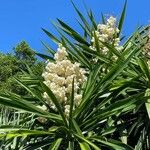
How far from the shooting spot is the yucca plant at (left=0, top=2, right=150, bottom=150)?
5254 millimetres

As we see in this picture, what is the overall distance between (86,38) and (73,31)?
26cm

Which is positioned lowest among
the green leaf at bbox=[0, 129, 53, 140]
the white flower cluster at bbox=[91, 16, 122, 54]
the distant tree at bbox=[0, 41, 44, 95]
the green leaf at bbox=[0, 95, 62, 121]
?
the green leaf at bbox=[0, 129, 53, 140]

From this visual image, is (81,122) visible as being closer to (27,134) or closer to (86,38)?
(27,134)

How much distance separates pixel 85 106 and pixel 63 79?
355 mm

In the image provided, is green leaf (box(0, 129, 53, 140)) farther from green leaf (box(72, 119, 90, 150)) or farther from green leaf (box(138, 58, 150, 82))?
green leaf (box(138, 58, 150, 82))

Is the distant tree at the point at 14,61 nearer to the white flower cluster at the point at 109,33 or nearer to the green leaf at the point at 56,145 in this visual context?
the white flower cluster at the point at 109,33

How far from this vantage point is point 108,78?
5.54 metres

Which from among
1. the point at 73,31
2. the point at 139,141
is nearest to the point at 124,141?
the point at 139,141

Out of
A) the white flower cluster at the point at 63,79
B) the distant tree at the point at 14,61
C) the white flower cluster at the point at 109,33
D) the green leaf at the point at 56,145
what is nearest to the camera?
the green leaf at the point at 56,145

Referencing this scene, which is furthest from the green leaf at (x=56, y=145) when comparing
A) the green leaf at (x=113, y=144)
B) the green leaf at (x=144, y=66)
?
the green leaf at (x=144, y=66)

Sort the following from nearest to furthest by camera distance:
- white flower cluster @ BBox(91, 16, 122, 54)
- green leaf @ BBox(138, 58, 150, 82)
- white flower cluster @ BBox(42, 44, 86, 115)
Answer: white flower cluster @ BBox(42, 44, 86, 115) → green leaf @ BBox(138, 58, 150, 82) → white flower cluster @ BBox(91, 16, 122, 54)

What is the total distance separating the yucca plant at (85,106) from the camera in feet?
17.2

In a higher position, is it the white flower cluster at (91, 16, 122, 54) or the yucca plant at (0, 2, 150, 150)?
the white flower cluster at (91, 16, 122, 54)

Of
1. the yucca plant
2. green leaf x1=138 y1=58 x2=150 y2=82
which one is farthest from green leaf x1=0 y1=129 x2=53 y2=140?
green leaf x1=138 y1=58 x2=150 y2=82
